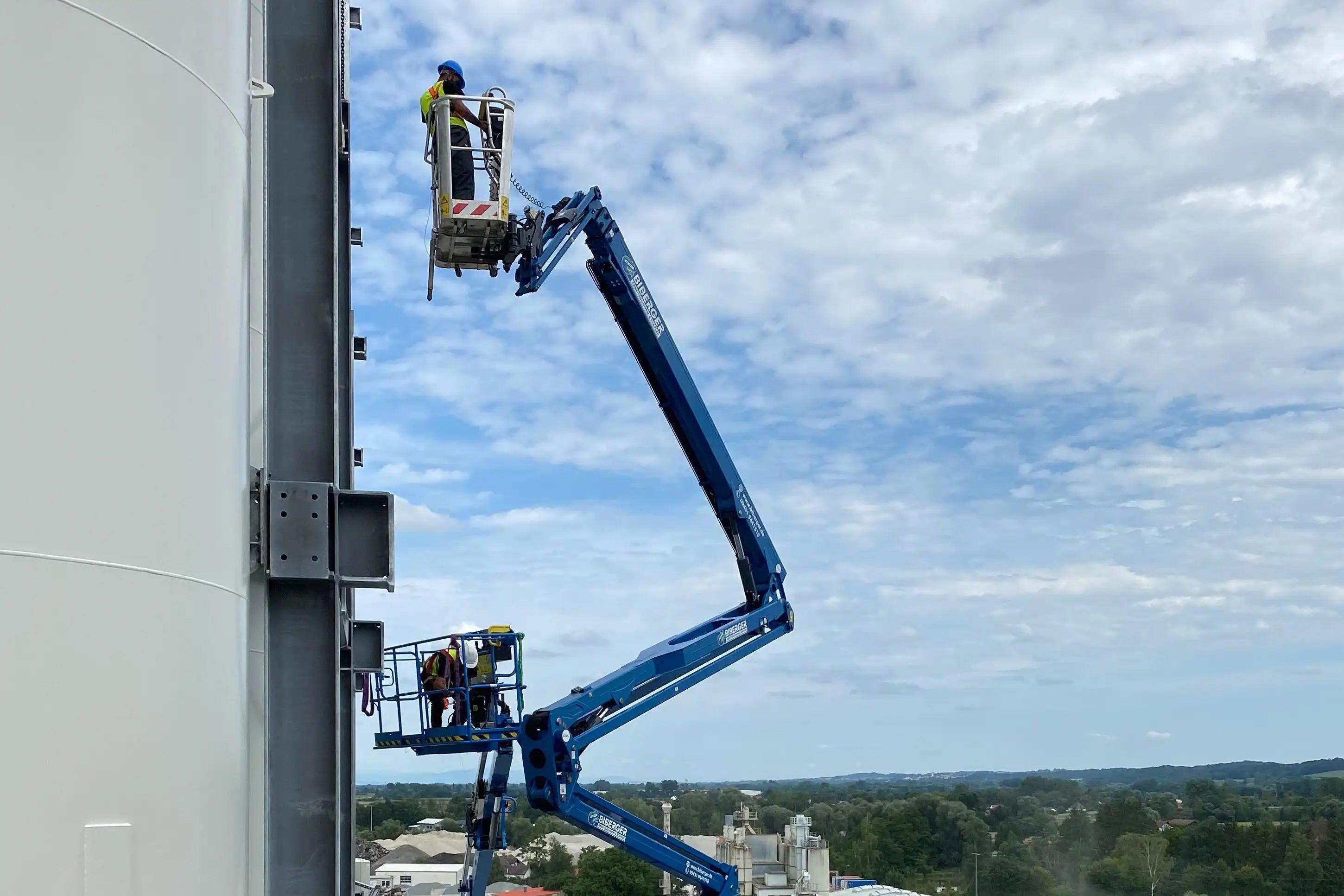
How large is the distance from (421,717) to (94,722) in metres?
10.2

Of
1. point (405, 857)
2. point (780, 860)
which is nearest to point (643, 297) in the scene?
point (780, 860)

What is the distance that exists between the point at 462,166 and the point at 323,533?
7023mm

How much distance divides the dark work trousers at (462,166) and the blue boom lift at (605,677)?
17 cm

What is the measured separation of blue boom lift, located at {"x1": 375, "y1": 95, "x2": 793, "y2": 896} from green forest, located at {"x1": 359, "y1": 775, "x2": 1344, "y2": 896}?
4102cm

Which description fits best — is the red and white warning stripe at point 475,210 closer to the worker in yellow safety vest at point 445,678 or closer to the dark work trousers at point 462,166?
the dark work trousers at point 462,166

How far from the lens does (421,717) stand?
14.9 metres

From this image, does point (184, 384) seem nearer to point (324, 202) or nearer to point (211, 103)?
point (211, 103)

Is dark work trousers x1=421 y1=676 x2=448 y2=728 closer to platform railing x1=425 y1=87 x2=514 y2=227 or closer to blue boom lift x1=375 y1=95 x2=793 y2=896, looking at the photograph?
blue boom lift x1=375 y1=95 x2=793 y2=896

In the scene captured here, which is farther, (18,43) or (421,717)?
(421,717)

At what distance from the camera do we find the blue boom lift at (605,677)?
14484mm

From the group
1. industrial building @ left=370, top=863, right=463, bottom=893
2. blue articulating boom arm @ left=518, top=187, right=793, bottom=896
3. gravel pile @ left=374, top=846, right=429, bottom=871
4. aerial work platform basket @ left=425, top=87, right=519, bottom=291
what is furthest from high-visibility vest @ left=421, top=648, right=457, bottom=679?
gravel pile @ left=374, top=846, right=429, bottom=871

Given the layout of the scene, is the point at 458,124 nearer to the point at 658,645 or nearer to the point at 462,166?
the point at 462,166

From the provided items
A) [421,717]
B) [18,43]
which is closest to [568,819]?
[421,717]

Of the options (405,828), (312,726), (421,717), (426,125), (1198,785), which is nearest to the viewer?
(312,726)
